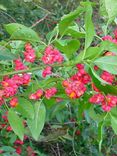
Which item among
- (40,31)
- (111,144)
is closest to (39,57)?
(111,144)

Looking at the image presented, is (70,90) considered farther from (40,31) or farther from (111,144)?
(40,31)

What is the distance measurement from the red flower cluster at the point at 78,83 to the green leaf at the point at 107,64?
6 cm

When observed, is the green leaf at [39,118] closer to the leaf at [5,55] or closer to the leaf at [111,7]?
the leaf at [5,55]

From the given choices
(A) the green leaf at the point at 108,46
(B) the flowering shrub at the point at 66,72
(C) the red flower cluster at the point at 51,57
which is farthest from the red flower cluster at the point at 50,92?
(A) the green leaf at the point at 108,46

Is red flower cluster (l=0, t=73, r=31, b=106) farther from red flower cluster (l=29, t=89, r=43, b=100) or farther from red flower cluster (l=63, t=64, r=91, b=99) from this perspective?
red flower cluster (l=63, t=64, r=91, b=99)

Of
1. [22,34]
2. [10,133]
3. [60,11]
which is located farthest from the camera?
[60,11]

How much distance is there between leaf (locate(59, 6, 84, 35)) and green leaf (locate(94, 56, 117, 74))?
0.12m

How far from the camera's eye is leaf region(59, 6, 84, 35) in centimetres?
100

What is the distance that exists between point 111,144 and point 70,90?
2.09 m

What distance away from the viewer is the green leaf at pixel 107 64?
97cm

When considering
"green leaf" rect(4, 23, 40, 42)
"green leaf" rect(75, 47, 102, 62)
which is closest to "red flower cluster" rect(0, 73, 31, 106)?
"green leaf" rect(4, 23, 40, 42)

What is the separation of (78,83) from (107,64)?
0.10m

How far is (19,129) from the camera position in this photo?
3.97 feet

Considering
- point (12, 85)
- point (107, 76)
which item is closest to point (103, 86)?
point (107, 76)
